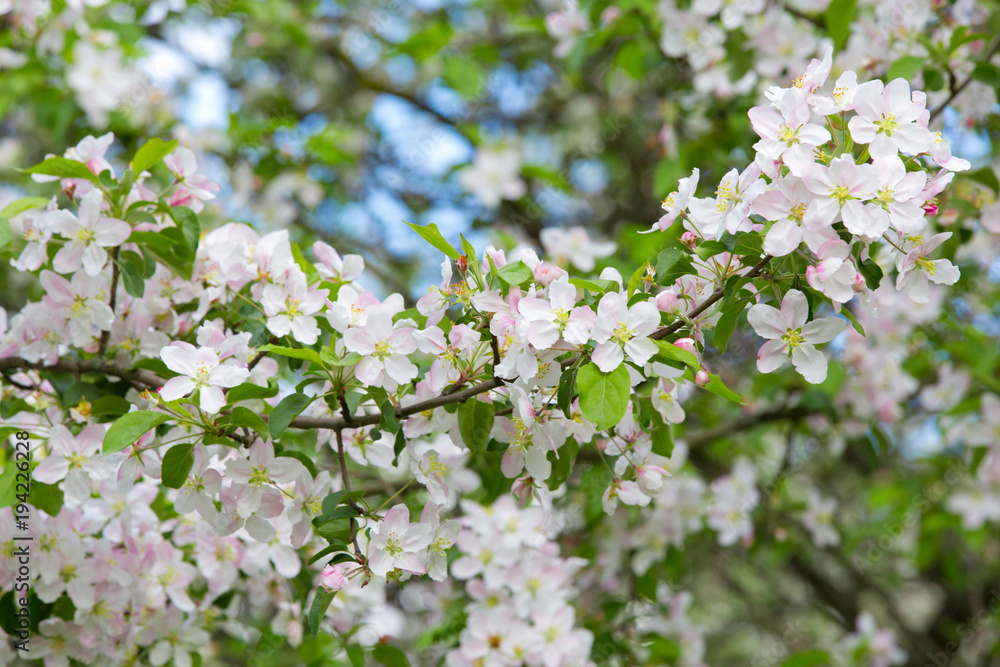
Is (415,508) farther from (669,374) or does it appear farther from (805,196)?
(805,196)

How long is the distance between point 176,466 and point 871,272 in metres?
1.18

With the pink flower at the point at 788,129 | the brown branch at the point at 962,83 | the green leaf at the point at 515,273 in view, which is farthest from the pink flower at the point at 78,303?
the brown branch at the point at 962,83

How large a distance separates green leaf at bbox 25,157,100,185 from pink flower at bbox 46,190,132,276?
0.06 m

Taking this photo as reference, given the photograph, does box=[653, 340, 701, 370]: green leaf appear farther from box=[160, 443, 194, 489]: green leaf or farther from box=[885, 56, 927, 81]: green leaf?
box=[885, 56, 927, 81]: green leaf

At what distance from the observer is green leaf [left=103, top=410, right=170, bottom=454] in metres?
1.25

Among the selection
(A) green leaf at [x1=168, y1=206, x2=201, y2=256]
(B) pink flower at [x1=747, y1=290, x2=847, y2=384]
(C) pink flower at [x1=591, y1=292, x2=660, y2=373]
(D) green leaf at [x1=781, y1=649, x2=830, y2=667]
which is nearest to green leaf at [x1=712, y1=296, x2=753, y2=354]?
(B) pink flower at [x1=747, y1=290, x2=847, y2=384]

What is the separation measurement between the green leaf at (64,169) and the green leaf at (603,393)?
1049mm

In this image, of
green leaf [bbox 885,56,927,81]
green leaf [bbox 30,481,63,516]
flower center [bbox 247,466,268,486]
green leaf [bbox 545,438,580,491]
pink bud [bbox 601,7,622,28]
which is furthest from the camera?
pink bud [bbox 601,7,622,28]

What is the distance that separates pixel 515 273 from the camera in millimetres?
1328

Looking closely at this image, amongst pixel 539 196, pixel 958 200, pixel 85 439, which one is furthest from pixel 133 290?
pixel 539 196

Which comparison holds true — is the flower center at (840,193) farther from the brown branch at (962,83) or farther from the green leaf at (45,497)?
the green leaf at (45,497)

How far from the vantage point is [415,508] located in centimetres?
169

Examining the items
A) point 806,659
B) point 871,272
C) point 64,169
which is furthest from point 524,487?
point 806,659

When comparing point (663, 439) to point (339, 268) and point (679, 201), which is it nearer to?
point (679, 201)
